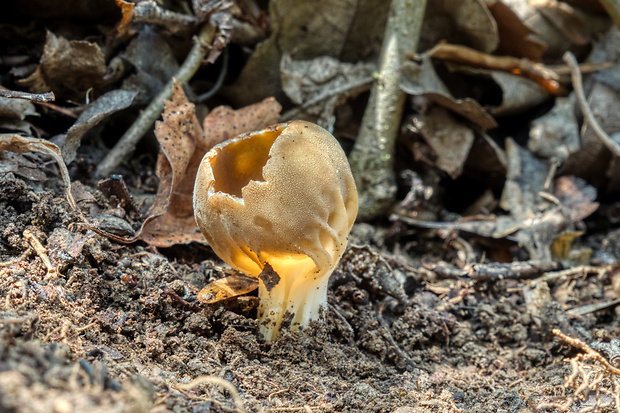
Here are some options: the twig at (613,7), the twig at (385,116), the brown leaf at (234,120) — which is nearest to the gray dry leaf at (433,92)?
the twig at (385,116)

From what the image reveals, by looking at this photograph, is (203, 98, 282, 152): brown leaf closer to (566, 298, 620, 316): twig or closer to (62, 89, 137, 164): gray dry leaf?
(62, 89, 137, 164): gray dry leaf

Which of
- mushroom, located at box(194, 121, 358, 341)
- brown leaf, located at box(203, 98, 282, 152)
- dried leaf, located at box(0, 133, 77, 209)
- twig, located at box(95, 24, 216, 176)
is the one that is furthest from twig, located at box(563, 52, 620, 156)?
dried leaf, located at box(0, 133, 77, 209)

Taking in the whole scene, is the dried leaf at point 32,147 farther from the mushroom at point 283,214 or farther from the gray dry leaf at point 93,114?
the mushroom at point 283,214

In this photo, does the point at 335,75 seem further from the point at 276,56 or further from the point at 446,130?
the point at 446,130

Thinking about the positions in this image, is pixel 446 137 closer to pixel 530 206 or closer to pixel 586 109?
pixel 530 206

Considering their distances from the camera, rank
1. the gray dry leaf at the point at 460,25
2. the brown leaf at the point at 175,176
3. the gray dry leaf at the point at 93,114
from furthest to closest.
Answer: the gray dry leaf at the point at 460,25 < the gray dry leaf at the point at 93,114 < the brown leaf at the point at 175,176

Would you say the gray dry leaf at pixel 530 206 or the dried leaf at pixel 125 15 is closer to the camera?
the dried leaf at pixel 125 15
